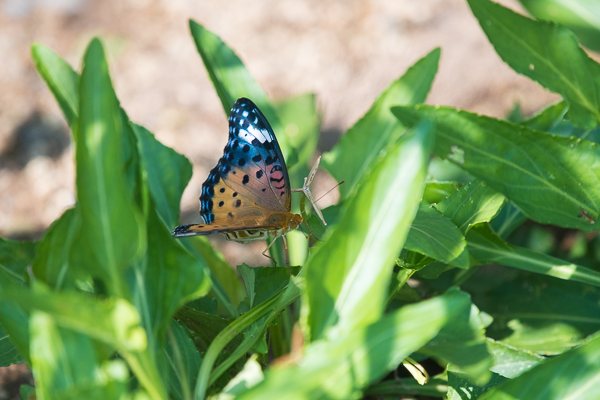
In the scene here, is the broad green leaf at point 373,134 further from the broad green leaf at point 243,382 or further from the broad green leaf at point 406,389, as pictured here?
the broad green leaf at point 243,382

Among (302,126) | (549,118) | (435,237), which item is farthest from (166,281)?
(302,126)

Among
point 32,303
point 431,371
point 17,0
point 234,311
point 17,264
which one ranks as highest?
point 17,0

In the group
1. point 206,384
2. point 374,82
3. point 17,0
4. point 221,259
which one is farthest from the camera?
point 17,0

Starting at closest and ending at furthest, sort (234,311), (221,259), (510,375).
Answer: (510,375), (234,311), (221,259)

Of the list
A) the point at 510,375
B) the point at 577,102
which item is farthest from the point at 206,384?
the point at 577,102

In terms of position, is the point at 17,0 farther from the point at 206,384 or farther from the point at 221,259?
the point at 206,384

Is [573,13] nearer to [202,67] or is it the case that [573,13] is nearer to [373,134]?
[373,134]
